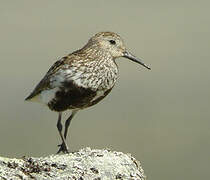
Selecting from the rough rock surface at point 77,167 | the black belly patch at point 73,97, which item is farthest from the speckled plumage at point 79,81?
the rough rock surface at point 77,167

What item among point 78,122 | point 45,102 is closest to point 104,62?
point 45,102

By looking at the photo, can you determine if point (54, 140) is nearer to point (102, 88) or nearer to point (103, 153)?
point (102, 88)

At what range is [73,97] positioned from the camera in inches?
416

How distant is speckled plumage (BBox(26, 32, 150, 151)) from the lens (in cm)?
1059

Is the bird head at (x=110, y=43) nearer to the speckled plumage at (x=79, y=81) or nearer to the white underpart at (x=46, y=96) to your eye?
the speckled plumage at (x=79, y=81)

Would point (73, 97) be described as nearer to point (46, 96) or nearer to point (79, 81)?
point (79, 81)

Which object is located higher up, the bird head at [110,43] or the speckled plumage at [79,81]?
the bird head at [110,43]

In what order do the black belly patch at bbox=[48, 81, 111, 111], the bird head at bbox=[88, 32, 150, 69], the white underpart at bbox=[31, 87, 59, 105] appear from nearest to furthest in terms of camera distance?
the black belly patch at bbox=[48, 81, 111, 111]
the white underpart at bbox=[31, 87, 59, 105]
the bird head at bbox=[88, 32, 150, 69]

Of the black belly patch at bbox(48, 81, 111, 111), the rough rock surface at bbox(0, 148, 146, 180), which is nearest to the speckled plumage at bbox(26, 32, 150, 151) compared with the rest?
the black belly patch at bbox(48, 81, 111, 111)

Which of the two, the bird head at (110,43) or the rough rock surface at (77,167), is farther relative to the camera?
the bird head at (110,43)

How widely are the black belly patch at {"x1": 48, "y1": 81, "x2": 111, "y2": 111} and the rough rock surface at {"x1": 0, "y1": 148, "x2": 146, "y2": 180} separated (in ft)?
6.48

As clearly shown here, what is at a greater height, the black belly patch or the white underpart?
the white underpart

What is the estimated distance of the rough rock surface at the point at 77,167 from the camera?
282 inches

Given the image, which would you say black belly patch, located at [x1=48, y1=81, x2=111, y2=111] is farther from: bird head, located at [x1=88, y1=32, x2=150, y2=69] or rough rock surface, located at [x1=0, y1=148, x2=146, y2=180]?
rough rock surface, located at [x1=0, y1=148, x2=146, y2=180]
